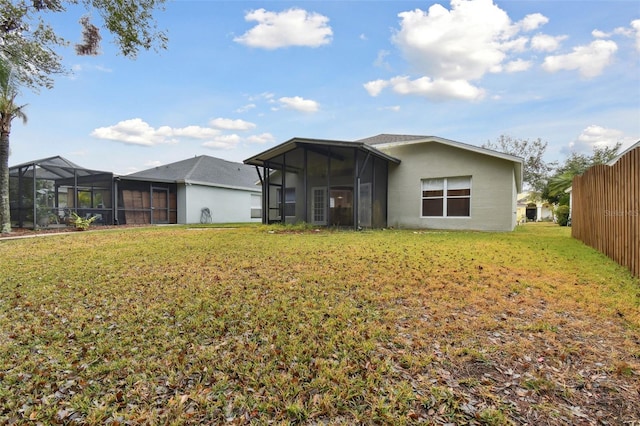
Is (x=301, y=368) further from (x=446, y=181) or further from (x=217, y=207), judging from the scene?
(x=217, y=207)

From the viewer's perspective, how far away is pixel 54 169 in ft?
49.3

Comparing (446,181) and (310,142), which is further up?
(310,142)

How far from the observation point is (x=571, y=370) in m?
2.35

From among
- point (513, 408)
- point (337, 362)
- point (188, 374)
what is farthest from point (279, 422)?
point (513, 408)

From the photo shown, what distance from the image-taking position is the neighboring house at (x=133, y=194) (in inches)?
570

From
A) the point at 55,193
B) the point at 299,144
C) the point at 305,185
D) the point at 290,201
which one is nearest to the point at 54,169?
the point at 55,193

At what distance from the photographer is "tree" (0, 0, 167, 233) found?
6.81 m

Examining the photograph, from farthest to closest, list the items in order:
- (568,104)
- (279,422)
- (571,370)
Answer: (568,104)
(571,370)
(279,422)

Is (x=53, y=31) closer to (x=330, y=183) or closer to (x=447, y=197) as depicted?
(x=330, y=183)

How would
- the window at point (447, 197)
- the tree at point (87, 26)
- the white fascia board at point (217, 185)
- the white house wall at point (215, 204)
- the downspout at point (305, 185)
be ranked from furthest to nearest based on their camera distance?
the white house wall at point (215, 204), the white fascia board at point (217, 185), the window at point (447, 197), the downspout at point (305, 185), the tree at point (87, 26)

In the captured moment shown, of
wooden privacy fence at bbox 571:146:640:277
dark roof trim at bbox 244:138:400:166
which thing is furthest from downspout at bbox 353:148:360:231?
wooden privacy fence at bbox 571:146:640:277

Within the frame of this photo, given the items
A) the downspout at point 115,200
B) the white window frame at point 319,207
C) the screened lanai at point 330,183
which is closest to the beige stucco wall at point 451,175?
the screened lanai at point 330,183

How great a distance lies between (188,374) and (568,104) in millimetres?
21053

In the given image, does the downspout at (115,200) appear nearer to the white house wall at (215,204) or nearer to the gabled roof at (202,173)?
the gabled roof at (202,173)
